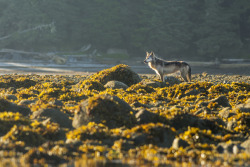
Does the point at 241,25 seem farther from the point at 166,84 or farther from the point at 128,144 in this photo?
the point at 128,144

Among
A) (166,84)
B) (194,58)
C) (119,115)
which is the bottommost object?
(119,115)

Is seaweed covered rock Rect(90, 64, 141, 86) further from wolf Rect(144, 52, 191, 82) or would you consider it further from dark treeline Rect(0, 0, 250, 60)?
dark treeline Rect(0, 0, 250, 60)

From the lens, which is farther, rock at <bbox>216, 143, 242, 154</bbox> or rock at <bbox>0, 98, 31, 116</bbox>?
rock at <bbox>0, 98, 31, 116</bbox>

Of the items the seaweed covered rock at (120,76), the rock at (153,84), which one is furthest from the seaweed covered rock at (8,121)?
the seaweed covered rock at (120,76)

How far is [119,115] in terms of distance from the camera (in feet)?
24.0

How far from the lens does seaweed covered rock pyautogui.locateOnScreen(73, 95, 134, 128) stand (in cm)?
716

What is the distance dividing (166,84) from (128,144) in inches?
368

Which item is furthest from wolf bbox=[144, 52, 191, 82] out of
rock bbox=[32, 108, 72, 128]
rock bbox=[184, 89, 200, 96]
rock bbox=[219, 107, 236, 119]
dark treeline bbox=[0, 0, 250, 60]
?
dark treeline bbox=[0, 0, 250, 60]

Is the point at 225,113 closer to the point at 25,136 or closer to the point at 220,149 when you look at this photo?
the point at 220,149

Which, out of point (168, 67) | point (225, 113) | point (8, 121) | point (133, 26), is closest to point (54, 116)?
point (8, 121)

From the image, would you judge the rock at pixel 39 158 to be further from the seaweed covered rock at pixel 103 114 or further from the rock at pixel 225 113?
the rock at pixel 225 113

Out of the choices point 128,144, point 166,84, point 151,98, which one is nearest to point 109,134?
point 128,144

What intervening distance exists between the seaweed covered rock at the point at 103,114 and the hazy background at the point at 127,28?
124ft

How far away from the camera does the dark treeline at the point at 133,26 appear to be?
4731 centimetres
